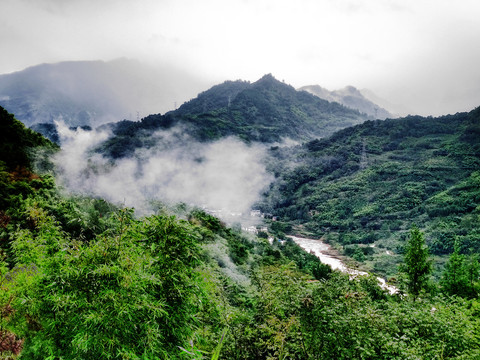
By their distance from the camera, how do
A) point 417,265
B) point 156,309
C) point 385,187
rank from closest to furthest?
point 156,309, point 417,265, point 385,187

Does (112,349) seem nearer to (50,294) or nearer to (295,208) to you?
(50,294)

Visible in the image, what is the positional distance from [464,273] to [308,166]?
3527 inches

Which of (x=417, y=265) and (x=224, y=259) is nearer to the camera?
(x=224, y=259)

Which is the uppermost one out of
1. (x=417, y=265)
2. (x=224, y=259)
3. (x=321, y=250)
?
(x=224, y=259)

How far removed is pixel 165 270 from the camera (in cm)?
366

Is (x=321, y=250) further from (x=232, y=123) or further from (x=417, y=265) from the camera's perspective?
(x=232, y=123)

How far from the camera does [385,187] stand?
8106cm

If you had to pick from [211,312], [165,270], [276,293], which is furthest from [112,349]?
[276,293]

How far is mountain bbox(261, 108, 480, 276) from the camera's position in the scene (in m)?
55.0

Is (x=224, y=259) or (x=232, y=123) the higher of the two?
(x=232, y=123)

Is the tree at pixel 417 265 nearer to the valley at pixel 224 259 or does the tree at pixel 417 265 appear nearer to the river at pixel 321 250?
the valley at pixel 224 259

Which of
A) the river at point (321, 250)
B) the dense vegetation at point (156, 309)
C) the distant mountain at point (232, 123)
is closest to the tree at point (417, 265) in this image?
the dense vegetation at point (156, 309)

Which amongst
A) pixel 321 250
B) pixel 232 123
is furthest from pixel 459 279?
pixel 232 123

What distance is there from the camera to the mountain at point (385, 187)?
5497 centimetres
